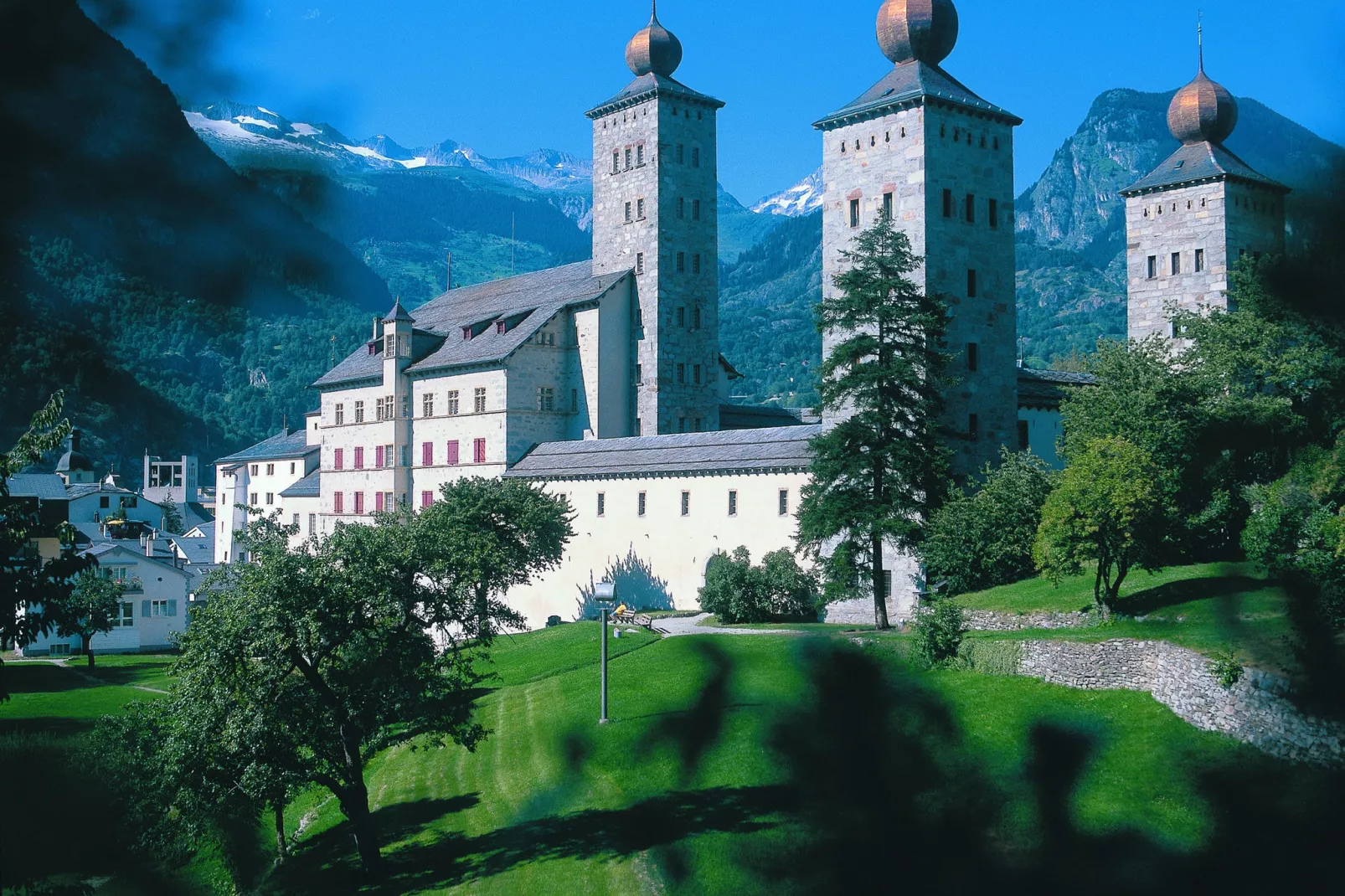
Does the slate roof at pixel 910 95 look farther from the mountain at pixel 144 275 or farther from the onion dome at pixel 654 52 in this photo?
the mountain at pixel 144 275

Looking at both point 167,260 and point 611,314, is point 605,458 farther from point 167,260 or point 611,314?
point 167,260

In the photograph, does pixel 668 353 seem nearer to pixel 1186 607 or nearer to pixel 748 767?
pixel 1186 607

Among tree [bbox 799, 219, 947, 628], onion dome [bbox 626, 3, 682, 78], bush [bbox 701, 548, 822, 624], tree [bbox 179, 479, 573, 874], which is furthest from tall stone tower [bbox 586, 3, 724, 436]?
tree [bbox 179, 479, 573, 874]

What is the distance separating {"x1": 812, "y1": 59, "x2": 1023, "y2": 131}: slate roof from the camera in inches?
1969

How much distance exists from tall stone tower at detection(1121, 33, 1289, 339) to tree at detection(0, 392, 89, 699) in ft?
195

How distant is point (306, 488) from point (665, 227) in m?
39.9

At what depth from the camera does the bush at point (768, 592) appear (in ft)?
165

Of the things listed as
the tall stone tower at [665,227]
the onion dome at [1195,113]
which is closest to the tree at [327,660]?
the tall stone tower at [665,227]

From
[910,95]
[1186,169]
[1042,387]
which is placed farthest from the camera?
[1186,169]

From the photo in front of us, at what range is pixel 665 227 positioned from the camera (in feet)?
242

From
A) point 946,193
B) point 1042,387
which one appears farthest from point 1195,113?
point 946,193

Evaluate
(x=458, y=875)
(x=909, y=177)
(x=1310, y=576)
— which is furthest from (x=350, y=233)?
(x=909, y=177)

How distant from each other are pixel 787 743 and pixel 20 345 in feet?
7.41

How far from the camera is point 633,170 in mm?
75250
